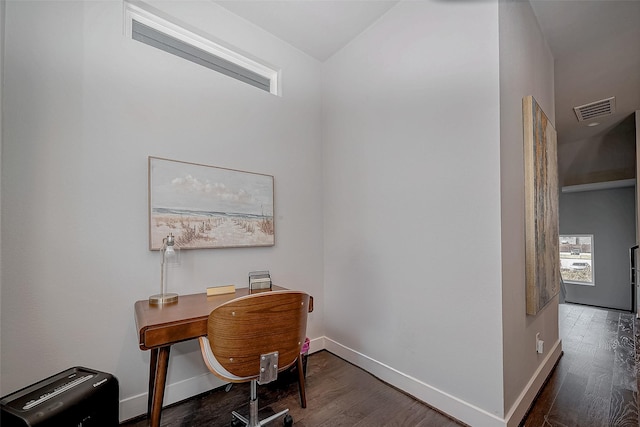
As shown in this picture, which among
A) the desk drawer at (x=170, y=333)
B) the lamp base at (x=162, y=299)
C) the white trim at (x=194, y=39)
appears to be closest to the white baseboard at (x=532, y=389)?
the desk drawer at (x=170, y=333)

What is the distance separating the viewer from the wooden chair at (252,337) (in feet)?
4.31

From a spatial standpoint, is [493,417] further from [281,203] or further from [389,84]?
[389,84]

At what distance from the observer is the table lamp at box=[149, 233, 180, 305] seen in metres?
1.74

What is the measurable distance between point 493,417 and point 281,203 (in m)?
2.09

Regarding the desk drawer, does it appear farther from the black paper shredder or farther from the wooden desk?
the black paper shredder

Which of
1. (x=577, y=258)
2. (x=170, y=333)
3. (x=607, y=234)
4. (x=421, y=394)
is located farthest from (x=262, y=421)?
(x=577, y=258)

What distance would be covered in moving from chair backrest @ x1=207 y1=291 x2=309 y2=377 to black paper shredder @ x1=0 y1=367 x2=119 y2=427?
57 cm

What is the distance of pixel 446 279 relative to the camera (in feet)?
6.11

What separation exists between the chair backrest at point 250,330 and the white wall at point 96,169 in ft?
2.73

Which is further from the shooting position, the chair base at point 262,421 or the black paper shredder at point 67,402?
the chair base at point 262,421

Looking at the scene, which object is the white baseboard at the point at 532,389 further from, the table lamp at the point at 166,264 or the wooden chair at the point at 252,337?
the table lamp at the point at 166,264

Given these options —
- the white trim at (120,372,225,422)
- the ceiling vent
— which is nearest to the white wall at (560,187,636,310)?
the ceiling vent

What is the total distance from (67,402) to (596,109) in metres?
5.88

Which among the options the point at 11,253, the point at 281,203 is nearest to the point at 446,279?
the point at 281,203
